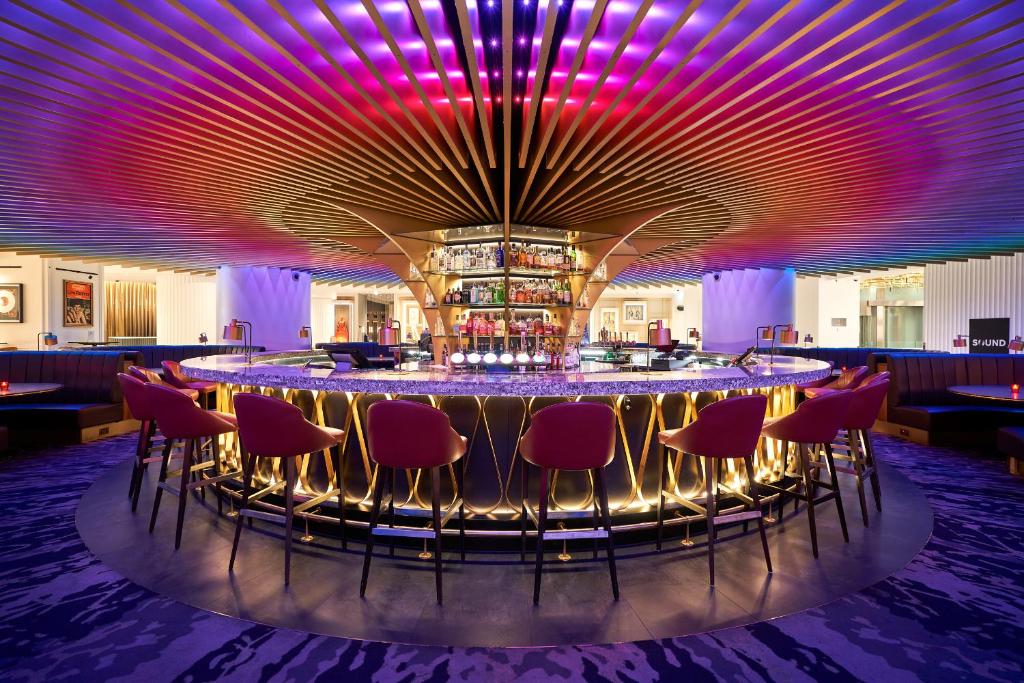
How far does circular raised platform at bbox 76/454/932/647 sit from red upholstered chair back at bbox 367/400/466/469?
0.72 m

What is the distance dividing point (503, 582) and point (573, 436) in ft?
3.13

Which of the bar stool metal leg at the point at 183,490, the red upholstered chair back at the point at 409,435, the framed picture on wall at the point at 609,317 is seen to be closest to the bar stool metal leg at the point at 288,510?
the red upholstered chair back at the point at 409,435

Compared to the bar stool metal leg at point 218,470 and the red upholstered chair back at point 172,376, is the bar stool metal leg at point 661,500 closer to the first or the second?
the bar stool metal leg at point 218,470

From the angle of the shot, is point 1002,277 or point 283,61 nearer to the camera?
point 283,61

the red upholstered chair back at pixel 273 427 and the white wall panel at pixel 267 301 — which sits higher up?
the white wall panel at pixel 267 301

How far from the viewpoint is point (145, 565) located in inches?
113

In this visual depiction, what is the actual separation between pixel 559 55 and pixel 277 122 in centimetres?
227

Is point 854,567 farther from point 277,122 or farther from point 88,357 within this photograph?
point 88,357

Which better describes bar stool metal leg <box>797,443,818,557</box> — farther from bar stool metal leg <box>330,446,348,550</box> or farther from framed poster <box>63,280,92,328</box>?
framed poster <box>63,280,92,328</box>

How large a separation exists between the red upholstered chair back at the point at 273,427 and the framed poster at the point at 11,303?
12.0 meters

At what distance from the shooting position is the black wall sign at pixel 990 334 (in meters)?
10.2

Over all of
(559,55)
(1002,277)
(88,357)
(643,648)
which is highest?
(559,55)

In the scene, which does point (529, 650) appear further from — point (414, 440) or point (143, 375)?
point (143, 375)

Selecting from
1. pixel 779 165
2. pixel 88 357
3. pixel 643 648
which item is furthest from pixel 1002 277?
pixel 88 357
